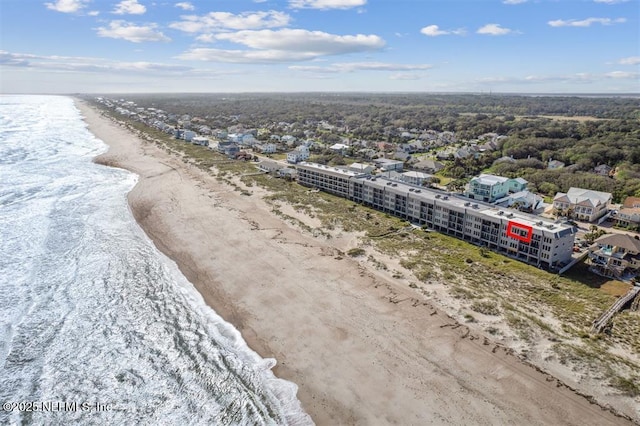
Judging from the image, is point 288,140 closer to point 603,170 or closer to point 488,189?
point 488,189

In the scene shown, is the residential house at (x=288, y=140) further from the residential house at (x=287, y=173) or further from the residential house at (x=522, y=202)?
the residential house at (x=522, y=202)

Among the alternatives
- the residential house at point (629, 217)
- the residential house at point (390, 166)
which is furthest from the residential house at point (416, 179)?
the residential house at point (629, 217)

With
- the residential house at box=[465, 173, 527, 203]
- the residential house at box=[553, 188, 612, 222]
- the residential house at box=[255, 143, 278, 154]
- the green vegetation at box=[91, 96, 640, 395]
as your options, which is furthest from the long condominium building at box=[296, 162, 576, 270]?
the residential house at box=[255, 143, 278, 154]

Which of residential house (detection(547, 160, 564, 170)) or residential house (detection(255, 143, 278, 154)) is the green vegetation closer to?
residential house (detection(547, 160, 564, 170))

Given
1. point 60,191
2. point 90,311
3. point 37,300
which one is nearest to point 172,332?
point 90,311

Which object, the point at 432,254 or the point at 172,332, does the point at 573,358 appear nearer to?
the point at 432,254

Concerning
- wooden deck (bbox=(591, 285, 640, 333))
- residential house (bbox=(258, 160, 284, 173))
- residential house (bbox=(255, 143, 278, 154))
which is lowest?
wooden deck (bbox=(591, 285, 640, 333))

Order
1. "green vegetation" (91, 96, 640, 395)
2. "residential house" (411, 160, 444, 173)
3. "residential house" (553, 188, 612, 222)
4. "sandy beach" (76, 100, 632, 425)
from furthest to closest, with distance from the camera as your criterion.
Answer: "residential house" (411, 160, 444, 173) < "residential house" (553, 188, 612, 222) < "green vegetation" (91, 96, 640, 395) < "sandy beach" (76, 100, 632, 425)
